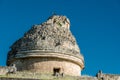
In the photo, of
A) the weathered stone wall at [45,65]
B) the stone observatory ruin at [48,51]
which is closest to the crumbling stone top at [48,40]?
the stone observatory ruin at [48,51]

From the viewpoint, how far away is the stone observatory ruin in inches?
1135

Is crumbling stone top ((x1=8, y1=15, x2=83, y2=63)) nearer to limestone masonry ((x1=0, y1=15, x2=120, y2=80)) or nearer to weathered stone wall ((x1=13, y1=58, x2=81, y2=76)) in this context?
limestone masonry ((x1=0, y1=15, x2=120, y2=80))

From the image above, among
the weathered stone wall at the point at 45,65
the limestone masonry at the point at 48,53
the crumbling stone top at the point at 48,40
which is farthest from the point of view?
the crumbling stone top at the point at 48,40

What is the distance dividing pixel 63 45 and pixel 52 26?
195 cm

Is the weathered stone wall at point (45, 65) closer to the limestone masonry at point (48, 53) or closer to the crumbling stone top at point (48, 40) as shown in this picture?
the limestone masonry at point (48, 53)

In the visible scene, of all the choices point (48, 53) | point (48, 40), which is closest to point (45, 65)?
point (48, 53)

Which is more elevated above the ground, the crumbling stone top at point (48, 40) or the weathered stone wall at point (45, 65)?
the crumbling stone top at point (48, 40)

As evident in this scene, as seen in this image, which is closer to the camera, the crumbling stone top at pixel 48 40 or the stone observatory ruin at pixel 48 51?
the stone observatory ruin at pixel 48 51

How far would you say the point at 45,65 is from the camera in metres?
28.6

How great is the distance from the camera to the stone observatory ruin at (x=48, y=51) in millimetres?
28828

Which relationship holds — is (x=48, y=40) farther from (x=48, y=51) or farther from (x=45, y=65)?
(x=45, y=65)

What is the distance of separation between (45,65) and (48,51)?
41.6 inches

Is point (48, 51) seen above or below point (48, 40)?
below

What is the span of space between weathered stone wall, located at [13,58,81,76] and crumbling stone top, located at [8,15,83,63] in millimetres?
734
